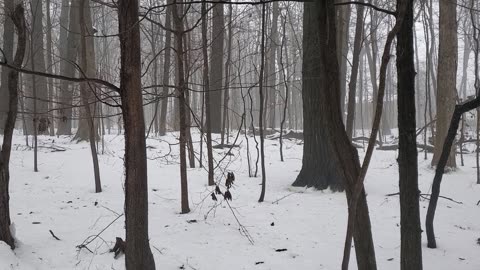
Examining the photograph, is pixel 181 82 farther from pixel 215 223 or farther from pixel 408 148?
pixel 408 148

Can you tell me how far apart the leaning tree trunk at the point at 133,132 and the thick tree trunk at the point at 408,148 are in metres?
1.80

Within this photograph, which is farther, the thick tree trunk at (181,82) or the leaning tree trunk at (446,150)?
the thick tree trunk at (181,82)

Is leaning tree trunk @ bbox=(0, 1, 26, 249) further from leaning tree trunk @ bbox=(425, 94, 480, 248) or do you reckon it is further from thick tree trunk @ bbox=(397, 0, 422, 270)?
leaning tree trunk @ bbox=(425, 94, 480, 248)

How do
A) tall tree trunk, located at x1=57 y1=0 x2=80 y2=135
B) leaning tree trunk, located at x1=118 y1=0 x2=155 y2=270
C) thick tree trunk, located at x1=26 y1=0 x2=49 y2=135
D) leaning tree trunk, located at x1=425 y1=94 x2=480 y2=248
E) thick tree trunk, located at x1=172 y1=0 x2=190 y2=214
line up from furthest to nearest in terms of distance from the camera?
1. tall tree trunk, located at x1=57 y1=0 x2=80 y2=135
2. thick tree trunk, located at x1=26 y1=0 x2=49 y2=135
3. thick tree trunk, located at x1=172 y1=0 x2=190 y2=214
4. leaning tree trunk, located at x1=425 y1=94 x2=480 y2=248
5. leaning tree trunk, located at x1=118 y1=0 x2=155 y2=270

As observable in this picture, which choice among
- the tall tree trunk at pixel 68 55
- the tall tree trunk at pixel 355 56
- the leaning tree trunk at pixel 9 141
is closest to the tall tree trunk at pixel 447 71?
the tall tree trunk at pixel 355 56

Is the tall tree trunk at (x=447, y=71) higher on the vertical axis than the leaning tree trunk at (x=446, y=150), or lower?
higher

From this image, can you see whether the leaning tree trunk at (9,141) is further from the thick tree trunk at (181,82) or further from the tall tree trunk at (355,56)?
the tall tree trunk at (355,56)

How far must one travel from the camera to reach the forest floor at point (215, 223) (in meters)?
3.81

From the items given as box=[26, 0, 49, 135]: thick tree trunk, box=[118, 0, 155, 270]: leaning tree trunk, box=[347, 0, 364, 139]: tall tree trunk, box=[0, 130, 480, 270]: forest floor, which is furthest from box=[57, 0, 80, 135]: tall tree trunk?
box=[347, 0, 364, 139]: tall tree trunk

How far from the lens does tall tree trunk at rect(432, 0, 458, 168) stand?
8.90 meters

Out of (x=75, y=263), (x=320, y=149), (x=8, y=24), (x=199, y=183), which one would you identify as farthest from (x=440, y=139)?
(x=8, y=24)

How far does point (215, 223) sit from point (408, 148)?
3009mm

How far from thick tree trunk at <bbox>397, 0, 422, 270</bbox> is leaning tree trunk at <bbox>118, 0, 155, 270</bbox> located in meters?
1.80

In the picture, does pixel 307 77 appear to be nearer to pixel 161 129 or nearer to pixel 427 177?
pixel 427 177
